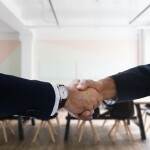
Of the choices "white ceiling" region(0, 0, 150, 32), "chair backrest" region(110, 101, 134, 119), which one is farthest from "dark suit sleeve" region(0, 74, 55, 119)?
"white ceiling" region(0, 0, 150, 32)

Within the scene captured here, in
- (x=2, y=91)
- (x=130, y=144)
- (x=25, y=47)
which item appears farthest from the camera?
(x=25, y=47)

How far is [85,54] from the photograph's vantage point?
990cm

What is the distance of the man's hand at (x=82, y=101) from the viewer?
165 cm

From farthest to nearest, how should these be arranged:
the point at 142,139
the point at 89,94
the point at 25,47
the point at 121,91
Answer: the point at 25,47 → the point at 142,139 → the point at 89,94 → the point at 121,91

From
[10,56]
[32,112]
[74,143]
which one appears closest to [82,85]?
[32,112]

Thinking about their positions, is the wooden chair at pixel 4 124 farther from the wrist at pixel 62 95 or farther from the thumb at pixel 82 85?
the wrist at pixel 62 95

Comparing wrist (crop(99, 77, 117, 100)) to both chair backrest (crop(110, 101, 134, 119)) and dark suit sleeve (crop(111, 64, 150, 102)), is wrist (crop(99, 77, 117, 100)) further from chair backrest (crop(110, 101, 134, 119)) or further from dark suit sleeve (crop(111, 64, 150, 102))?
chair backrest (crop(110, 101, 134, 119))

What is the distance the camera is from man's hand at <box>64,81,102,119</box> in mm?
1649

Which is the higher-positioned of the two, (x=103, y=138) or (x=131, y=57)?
(x=131, y=57)

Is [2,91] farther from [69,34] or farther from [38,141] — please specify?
[69,34]

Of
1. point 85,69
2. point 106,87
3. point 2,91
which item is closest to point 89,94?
point 106,87

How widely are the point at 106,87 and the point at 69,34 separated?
8.41m

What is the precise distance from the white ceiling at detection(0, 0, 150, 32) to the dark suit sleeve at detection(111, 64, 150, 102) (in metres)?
4.65

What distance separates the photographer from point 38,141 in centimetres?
484
